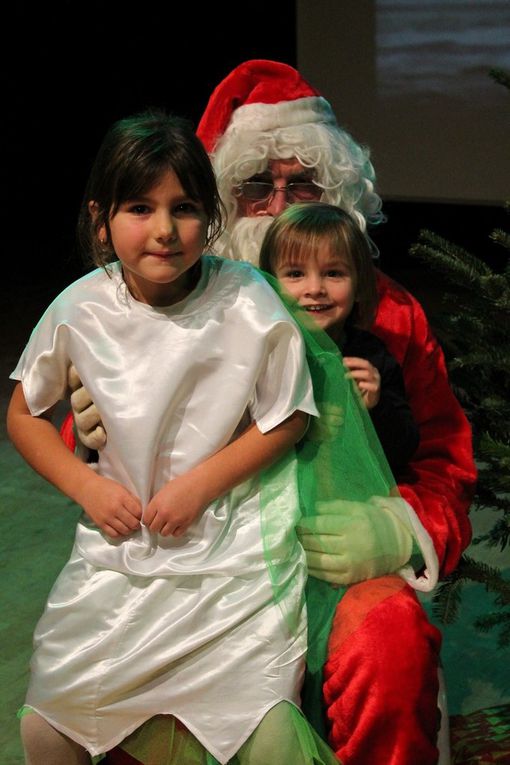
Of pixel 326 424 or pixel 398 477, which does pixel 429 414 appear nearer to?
pixel 398 477

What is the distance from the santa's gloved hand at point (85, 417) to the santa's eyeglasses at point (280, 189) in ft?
2.62

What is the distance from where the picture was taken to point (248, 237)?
2.56m

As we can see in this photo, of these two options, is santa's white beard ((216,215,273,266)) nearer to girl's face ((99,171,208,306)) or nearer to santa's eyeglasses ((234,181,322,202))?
santa's eyeglasses ((234,181,322,202))

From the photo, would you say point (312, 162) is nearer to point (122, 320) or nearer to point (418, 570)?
point (122, 320)

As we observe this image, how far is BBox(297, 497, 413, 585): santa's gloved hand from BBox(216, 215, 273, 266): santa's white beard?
754 mm

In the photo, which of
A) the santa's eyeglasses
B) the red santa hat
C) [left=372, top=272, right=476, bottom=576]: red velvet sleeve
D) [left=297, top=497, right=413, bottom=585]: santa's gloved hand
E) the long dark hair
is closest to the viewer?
the long dark hair

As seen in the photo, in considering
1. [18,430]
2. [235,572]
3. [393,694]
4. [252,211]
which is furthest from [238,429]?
[252,211]

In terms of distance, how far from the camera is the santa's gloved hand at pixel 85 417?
203 centimetres

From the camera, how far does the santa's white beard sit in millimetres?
2541

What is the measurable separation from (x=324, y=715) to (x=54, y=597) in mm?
527

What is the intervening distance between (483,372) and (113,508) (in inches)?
41.7

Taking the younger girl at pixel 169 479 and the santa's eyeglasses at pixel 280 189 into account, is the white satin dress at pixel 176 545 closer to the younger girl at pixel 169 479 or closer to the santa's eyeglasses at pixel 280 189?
the younger girl at pixel 169 479

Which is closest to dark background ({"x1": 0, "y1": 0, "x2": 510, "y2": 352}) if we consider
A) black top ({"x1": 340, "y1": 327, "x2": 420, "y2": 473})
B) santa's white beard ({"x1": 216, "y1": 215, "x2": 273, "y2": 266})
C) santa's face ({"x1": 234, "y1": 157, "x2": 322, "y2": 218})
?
santa's face ({"x1": 234, "y1": 157, "x2": 322, "y2": 218})

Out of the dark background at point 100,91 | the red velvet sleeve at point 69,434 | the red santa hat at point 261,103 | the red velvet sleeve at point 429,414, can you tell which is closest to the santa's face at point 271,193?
the red santa hat at point 261,103
